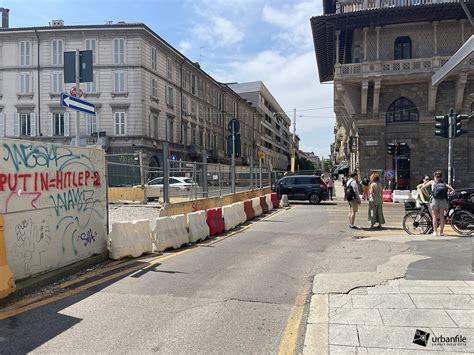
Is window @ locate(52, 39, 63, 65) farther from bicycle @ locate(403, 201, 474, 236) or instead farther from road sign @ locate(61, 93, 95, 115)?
bicycle @ locate(403, 201, 474, 236)

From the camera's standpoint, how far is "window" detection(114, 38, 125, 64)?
39.2 m

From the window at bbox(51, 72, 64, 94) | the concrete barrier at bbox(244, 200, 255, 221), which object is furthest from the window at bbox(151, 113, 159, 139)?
the concrete barrier at bbox(244, 200, 255, 221)

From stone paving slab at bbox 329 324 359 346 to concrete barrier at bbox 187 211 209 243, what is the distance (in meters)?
6.00

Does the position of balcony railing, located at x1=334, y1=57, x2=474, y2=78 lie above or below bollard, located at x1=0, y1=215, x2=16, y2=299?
above

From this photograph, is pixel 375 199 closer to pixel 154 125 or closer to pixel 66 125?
pixel 154 125

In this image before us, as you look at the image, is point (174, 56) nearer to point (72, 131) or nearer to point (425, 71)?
point (72, 131)

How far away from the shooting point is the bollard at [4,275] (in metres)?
5.30

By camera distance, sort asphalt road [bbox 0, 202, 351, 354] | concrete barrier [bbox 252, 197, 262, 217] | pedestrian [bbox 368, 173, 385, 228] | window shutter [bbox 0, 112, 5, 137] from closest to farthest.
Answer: asphalt road [bbox 0, 202, 351, 354], pedestrian [bbox 368, 173, 385, 228], concrete barrier [bbox 252, 197, 262, 217], window shutter [bbox 0, 112, 5, 137]

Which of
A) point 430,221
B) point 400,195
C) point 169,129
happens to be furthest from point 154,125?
point 430,221

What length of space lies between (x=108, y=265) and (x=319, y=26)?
29.1m

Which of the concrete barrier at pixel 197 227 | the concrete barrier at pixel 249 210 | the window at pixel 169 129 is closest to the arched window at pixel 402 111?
the concrete barrier at pixel 249 210

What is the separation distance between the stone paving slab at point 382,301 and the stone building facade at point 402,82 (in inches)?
1100

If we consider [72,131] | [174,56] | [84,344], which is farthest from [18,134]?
[84,344]

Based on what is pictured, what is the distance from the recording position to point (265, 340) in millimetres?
4246
